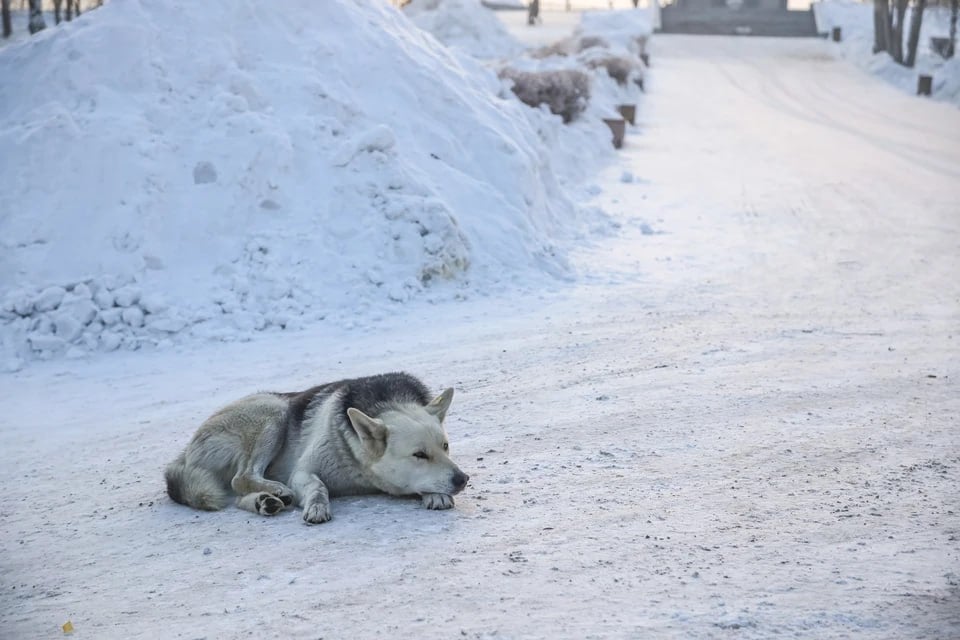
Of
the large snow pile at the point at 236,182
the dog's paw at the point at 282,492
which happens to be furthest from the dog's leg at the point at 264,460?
the large snow pile at the point at 236,182

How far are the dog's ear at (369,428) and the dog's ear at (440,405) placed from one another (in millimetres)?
320

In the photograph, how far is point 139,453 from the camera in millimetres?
7043

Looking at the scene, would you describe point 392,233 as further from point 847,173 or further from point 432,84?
point 847,173

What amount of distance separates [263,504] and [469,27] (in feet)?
154

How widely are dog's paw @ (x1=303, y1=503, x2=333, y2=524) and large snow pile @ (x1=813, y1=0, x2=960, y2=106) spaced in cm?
3016

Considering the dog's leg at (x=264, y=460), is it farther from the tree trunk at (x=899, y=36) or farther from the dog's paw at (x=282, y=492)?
the tree trunk at (x=899, y=36)

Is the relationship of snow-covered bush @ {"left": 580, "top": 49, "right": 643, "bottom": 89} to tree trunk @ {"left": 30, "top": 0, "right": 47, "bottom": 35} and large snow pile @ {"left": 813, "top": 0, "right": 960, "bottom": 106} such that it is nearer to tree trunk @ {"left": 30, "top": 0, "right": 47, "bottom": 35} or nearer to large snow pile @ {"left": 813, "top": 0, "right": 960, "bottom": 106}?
large snow pile @ {"left": 813, "top": 0, "right": 960, "bottom": 106}

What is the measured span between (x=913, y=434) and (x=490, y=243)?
19.0ft

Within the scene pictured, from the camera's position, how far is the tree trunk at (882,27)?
141 feet

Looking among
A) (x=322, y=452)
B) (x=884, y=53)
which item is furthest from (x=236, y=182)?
(x=884, y=53)

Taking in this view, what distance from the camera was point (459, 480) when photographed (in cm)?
539

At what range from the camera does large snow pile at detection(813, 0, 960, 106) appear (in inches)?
1319

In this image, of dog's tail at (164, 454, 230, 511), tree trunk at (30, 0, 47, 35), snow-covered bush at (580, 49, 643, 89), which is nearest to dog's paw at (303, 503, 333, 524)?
dog's tail at (164, 454, 230, 511)

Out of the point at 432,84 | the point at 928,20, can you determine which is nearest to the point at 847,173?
the point at 432,84
